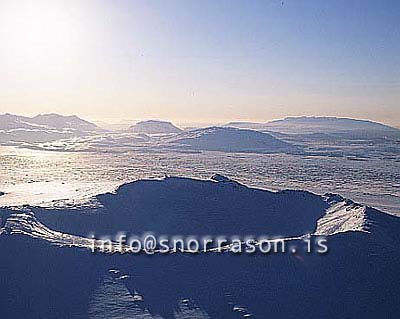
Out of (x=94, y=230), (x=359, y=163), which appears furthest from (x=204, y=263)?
(x=359, y=163)

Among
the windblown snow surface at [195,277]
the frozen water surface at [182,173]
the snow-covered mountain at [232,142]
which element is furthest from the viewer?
the snow-covered mountain at [232,142]

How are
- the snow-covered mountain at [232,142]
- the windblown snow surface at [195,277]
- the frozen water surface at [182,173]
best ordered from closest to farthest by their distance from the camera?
the windblown snow surface at [195,277], the frozen water surface at [182,173], the snow-covered mountain at [232,142]

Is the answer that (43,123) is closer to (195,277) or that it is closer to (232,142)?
(232,142)

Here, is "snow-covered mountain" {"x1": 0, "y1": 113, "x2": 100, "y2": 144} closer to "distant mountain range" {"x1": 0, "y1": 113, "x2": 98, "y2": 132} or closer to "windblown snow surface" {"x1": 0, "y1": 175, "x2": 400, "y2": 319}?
"distant mountain range" {"x1": 0, "y1": 113, "x2": 98, "y2": 132}

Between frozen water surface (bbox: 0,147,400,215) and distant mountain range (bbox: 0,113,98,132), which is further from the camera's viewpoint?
distant mountain range (bbox: 0,113,98,132)

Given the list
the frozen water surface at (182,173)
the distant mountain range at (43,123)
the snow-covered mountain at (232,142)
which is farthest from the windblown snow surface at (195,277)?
the distant mountain range at (43,123)

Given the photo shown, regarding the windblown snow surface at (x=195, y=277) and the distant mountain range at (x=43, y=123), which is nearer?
the windblown snow surface at (x=195, y=277)

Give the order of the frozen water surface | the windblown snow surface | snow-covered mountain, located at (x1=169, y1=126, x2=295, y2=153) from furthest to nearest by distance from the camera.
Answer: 1. snow-covered mountain, located at (x1=169, y1=126, x2=295, y2=153)
2. the frozen water surface
3. the windblown snow surface

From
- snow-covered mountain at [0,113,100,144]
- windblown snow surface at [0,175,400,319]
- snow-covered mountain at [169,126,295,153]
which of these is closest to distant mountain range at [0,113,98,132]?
snow-covered mountain at [0,113,100,144]

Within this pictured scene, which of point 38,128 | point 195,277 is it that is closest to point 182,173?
point 195,277

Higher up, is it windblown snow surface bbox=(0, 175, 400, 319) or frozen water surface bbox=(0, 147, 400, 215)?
frozen water surface bbox=(0, 147, 400, 215)

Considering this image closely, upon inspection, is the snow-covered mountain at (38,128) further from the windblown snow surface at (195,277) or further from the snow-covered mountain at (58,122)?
the windblown snow surface at (195,277)
